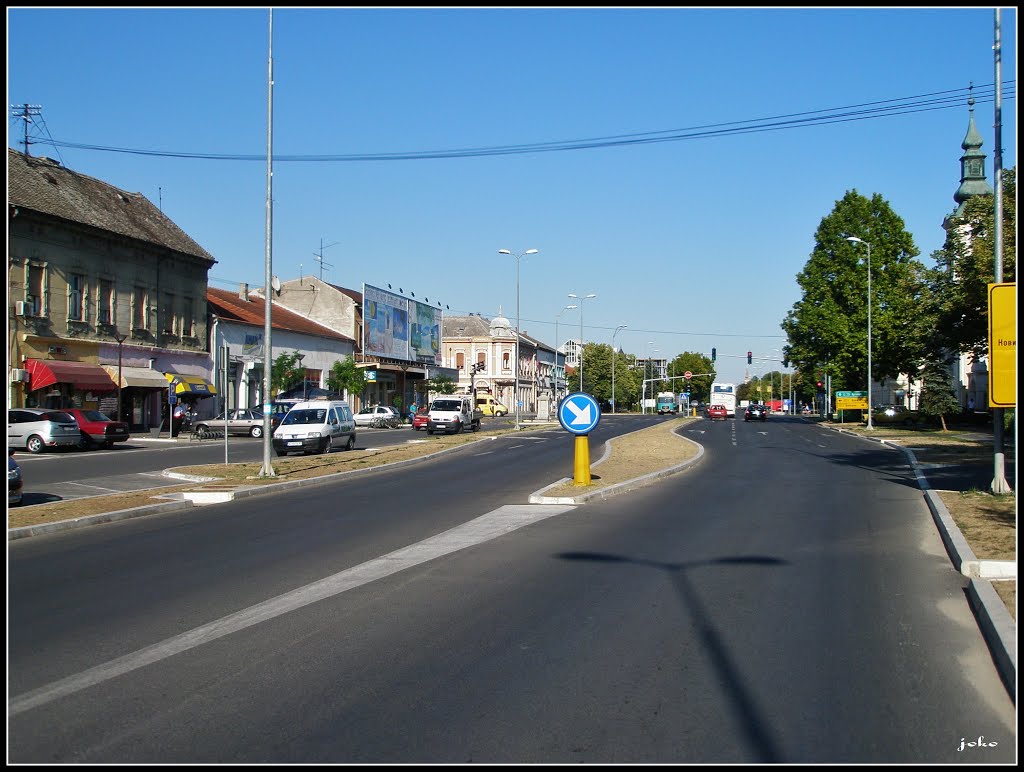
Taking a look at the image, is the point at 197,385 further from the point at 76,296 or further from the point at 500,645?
the point at 500,645

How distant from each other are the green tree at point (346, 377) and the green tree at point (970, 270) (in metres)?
47.0

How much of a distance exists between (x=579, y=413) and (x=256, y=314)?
4800 cm

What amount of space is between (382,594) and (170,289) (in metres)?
44.4

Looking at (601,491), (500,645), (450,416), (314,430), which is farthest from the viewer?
(450,416)

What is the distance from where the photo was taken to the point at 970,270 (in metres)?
21.7

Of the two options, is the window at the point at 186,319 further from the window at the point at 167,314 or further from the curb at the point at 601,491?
the curb at the point at 601,491

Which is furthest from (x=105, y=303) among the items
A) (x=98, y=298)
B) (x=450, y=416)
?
(x=450, y=416)

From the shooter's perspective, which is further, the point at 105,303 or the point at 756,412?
the point at 756,412

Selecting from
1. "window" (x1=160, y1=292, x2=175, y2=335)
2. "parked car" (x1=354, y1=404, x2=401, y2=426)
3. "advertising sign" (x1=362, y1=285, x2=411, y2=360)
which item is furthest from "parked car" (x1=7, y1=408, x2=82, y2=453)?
"advertising sign" (x1=362, y1=285, x2=411, y2=360)

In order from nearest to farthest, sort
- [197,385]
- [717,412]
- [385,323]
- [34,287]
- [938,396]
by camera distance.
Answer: [34,287] → [197,385] → [938,396] → [385,323] → [717,412]

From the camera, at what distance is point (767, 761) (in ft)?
15.6

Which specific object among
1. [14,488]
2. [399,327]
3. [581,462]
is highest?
[399,327]

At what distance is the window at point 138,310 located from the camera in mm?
46031

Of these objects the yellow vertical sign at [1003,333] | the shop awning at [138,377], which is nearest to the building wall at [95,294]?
the shop awning at [138,377]
